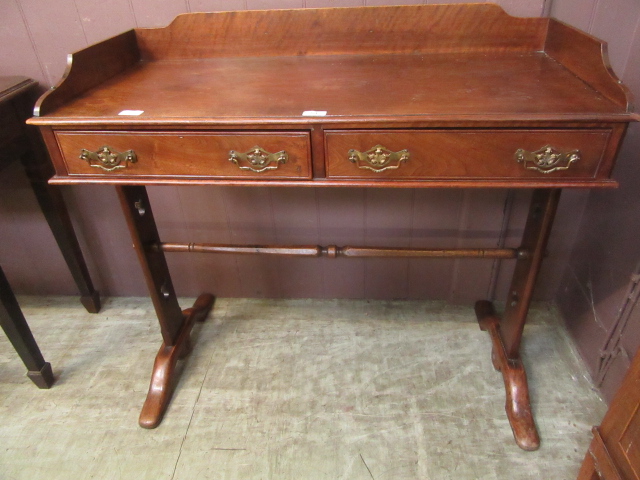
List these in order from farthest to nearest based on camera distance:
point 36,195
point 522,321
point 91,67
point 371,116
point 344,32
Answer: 1. point 36,195
2. point 522,321
3. point 344,32
4. point 91,67
5. point 371,116

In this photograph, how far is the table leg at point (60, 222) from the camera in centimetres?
180

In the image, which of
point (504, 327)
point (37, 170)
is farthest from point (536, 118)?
point (37, 170)

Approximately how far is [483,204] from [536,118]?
33.7 inches

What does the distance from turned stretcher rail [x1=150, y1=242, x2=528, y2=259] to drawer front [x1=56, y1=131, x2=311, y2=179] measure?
53 cm

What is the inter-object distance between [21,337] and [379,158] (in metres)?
1.47

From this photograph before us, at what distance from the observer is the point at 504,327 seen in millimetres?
1789

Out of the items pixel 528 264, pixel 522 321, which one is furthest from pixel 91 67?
pixel 522 321

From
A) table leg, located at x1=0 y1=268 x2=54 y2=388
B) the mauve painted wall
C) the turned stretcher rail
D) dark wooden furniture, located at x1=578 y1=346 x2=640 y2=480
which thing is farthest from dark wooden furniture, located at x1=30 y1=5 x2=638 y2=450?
table leg, located at x1=0 y1=268 x2=54 y2=388

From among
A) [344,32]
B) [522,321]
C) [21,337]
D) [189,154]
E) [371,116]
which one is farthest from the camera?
[21,337]

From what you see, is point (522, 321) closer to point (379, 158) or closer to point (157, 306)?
point (379, 158)

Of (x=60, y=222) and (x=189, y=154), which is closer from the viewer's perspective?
(x=189, y=154)

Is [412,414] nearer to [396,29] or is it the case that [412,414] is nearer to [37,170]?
[396,29]

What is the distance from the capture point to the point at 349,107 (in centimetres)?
110

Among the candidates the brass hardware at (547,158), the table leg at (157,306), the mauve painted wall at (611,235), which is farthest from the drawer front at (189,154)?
the mauve painted wall at (611,235)
